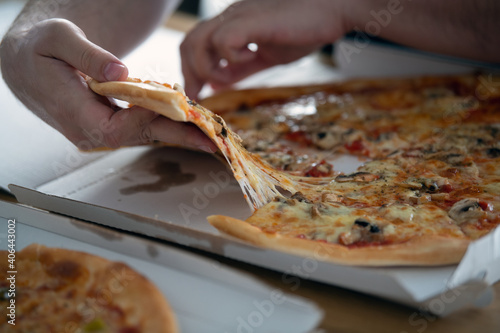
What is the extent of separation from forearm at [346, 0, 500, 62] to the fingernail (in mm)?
1459

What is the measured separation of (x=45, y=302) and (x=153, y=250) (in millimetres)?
279

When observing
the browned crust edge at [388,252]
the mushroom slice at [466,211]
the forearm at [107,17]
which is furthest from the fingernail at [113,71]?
the mushroom slice at [466,211]

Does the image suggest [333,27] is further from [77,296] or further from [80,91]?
[77,296]

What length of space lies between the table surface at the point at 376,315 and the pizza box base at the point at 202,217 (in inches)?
1.2

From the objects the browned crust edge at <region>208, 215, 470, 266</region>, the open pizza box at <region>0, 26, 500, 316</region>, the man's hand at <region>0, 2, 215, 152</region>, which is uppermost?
the man's hand at <region>0, 2, 215, 152</region>

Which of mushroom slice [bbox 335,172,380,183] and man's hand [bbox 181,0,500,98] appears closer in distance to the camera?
mushroom slice [bbox 335,172,380,183]

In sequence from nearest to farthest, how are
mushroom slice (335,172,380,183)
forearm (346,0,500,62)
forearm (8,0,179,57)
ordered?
1. mushroom slice (335,172,380,183)
2. forearm (8,0,179,57)
3. forearm (346,0,500,62)

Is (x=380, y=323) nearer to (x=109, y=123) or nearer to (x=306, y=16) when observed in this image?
(x=109, y=123)

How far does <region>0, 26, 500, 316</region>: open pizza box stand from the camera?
4.00 ft

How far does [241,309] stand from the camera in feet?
3.84

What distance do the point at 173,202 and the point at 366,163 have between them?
2.49 feet

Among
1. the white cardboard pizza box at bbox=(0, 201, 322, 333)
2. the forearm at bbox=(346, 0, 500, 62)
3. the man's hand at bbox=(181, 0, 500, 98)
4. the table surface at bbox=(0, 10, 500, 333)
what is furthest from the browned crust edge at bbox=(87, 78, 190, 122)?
the forearm at bbox=(346, 0, 500, 62)

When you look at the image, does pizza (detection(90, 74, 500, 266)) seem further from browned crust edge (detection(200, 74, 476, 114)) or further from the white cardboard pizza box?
the white cardboard pizza box

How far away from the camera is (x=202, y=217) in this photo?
169 centimetres
